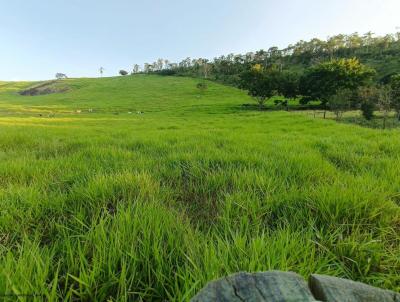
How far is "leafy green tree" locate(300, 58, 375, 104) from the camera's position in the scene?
149 ft

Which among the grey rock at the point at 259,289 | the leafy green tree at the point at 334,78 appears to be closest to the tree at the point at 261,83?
the leafy green tree at the point at 334,78

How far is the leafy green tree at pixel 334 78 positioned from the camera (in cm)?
4547

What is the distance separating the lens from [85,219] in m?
2.11

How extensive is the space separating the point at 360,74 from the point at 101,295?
184 feet

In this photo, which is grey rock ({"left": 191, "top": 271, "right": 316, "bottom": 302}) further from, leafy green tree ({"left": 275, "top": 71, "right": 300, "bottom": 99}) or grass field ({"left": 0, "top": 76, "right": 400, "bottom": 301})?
leafy green tree ({"left": 275, "top": 71, "right": 300, "bottom": 99})

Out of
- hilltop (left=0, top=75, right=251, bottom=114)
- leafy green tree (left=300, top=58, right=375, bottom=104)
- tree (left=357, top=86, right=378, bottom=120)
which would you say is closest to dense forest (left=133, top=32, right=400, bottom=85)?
hilltop (left=0, top=75, right=251, bottom=114)

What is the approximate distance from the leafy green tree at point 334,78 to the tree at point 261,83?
6949mm

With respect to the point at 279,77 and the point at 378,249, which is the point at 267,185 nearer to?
the point at 378,249

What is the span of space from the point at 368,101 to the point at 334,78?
15.3 meters

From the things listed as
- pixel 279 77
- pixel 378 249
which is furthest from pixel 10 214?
pixel 279 77

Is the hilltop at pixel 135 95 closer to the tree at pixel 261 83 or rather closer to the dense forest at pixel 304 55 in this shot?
the tree at pixel 261 83

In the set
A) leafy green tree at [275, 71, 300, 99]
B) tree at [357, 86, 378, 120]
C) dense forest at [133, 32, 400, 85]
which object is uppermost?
dense forest at [133, 32, 400, 85]

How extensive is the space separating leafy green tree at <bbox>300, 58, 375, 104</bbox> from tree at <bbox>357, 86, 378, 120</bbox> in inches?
336

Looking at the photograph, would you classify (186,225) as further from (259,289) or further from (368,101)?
(368,101)
